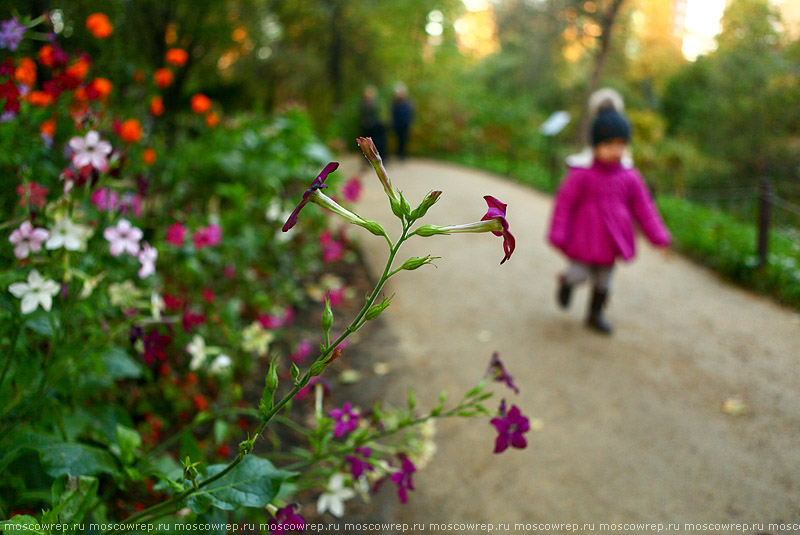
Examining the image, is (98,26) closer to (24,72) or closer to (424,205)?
(24,72)

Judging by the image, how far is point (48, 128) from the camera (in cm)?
222

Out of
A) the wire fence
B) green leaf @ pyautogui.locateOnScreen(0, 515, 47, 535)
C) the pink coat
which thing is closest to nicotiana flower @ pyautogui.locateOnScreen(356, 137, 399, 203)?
green leaf @ pyautogui.locateOnScreen(0, 515, 47, 535)

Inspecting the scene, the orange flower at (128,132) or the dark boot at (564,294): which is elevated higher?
the orange flower at (128,132)

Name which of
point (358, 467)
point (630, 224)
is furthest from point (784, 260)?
point (358, 467)

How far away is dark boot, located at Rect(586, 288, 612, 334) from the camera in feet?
12.7

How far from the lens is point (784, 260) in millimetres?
4543

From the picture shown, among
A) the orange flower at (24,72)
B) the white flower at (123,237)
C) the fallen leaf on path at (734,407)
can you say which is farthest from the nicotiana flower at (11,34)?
the fallen leaf on path at (734,407)

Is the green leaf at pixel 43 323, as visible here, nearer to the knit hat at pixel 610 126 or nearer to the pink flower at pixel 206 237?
the pink flower at pixel 206 237

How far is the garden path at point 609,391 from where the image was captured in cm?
228

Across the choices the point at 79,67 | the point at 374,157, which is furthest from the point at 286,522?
the point at 79,67

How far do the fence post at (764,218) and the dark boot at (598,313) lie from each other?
5.79 feet

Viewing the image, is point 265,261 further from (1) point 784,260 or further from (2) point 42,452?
(1) point 784,260

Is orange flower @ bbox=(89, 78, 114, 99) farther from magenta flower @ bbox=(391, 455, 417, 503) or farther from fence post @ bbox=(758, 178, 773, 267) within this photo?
fence post @ bbox=(758, 178, 773, 267)

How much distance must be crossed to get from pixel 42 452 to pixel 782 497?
91.8 inches
